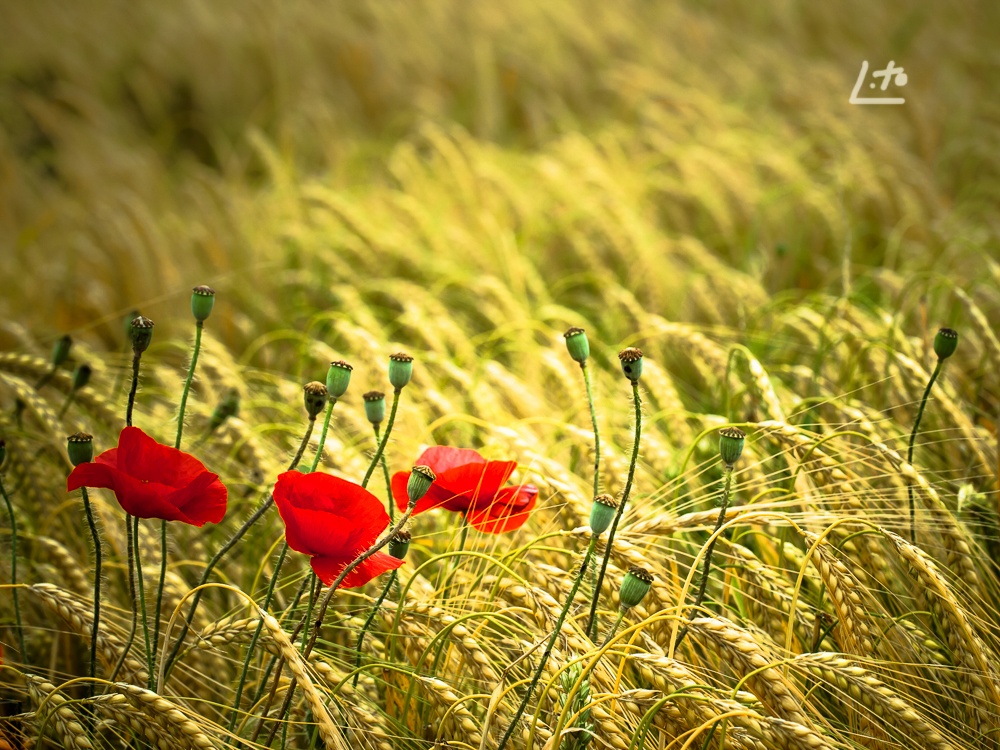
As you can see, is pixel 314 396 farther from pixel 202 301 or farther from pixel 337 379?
pixel 202 301

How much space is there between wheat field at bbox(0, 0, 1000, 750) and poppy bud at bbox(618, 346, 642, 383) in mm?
38

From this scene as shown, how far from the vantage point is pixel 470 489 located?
0.91m

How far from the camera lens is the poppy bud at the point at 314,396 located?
81cm

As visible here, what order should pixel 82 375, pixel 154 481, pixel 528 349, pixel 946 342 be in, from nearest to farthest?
1. pixel 154 481
2. pixel 946 342
3. pixel 82 375
4. pixel 528 349

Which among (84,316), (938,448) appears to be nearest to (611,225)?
(938,448)

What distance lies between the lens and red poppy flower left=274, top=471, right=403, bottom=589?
0.78 metres

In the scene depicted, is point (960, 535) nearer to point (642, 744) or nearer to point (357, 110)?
point (642, 744)

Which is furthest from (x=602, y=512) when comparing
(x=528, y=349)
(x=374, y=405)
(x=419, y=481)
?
(x=528, y=349)

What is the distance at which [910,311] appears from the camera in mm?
1958

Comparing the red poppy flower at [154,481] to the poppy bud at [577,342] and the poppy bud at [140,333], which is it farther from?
the poppy bud at [577,342]

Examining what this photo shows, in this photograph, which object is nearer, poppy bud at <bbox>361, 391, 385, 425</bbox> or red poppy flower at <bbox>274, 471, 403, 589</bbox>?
red poppy flower at <bbox>274, 471, 403, 589</bbox>

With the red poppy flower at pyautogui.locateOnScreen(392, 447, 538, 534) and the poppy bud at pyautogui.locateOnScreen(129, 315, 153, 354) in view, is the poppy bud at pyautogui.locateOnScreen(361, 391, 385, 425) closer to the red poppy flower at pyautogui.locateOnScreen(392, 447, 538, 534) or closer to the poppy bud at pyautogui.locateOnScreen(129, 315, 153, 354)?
the red poppy flower at pyautogui.locateOnScreen(392, 447, 538, 534)

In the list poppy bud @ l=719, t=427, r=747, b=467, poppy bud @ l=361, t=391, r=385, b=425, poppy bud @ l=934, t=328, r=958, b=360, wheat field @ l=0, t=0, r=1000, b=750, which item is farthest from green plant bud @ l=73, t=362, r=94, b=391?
poppy bud @ l=934, t=328, r=958, b=360

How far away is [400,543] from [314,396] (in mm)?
192
